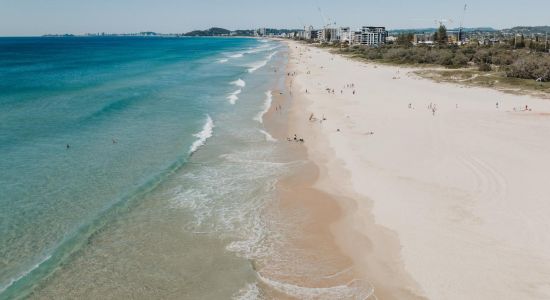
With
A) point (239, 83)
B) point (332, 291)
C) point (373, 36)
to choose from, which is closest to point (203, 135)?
point (332, 291)

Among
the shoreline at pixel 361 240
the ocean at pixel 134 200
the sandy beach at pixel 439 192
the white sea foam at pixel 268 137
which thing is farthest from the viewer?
the white sea foam at pixel 268 137

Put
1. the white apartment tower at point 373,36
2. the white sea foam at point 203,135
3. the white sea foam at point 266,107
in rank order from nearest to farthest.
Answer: the white sea foam at point 203,135 < the white sea foam at point 266,107 < the white apartment tower at point 373,36

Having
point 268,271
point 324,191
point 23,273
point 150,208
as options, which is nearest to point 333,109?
point 324,191

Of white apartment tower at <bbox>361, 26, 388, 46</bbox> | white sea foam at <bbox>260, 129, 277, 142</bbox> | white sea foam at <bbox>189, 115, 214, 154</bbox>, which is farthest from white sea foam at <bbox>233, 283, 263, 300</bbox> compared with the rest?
white apartment tower at <bbox>361, 26, 388, 46</bbox>

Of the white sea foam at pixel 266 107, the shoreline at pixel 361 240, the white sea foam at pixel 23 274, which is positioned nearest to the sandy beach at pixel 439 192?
the shoreline at pixel 361 240

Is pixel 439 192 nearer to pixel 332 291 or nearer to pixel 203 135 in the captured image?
pixel 332 291

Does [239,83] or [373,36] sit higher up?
[373,36]

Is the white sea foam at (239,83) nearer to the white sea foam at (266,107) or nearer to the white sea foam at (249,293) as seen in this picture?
the white sea foam at (266,107)
